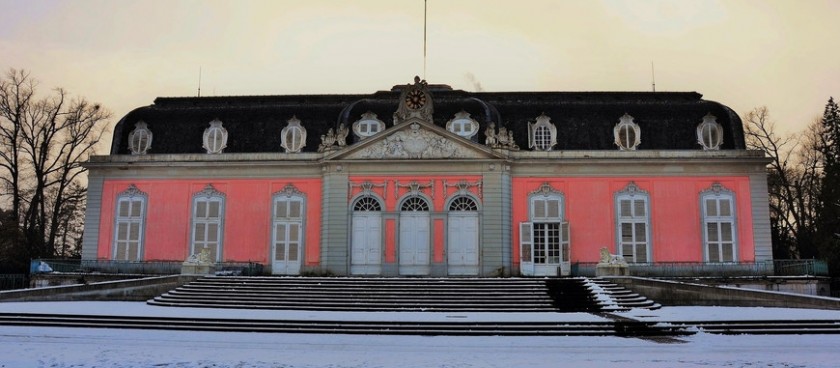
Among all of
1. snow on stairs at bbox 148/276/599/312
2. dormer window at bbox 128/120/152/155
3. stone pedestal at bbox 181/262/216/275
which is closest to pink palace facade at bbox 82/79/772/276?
dormer window at bbox 128/120/152/155

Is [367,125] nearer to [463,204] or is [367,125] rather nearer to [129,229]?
[463,204]

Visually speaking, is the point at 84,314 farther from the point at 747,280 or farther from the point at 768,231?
the point at 768,231

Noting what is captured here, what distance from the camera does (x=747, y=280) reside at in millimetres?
26125

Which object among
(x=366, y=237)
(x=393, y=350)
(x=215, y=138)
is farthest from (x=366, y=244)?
(x=393, y=350)

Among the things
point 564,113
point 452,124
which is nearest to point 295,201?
point 452,124

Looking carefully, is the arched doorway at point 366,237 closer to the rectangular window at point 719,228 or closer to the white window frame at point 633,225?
the white window frame at point 633,225

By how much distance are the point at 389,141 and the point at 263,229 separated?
660 cm

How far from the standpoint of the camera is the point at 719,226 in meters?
28.8

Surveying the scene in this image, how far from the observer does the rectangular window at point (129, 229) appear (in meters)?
30.6

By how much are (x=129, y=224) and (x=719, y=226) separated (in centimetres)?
2482

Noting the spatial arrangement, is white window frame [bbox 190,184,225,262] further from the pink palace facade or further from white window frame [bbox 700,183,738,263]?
white window frame [bbox 700,183,738,263]

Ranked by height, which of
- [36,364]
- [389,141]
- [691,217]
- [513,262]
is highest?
[389,141]

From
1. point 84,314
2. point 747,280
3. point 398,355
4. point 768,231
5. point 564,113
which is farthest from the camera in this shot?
point 564,113

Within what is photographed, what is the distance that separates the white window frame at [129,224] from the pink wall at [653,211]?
15.9 m
